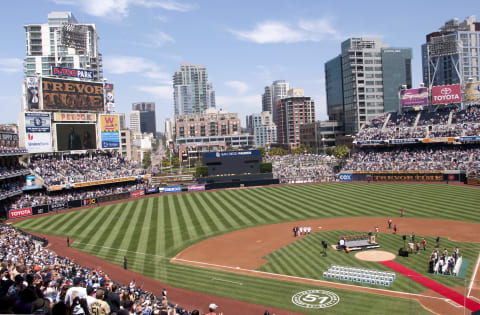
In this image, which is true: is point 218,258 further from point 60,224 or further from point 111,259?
point 60,224

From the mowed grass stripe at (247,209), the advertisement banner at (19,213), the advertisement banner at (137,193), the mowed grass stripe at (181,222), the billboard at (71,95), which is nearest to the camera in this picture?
the mowed grass stripe at (181,222)

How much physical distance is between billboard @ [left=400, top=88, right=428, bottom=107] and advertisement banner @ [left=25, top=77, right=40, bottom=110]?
71.5 m

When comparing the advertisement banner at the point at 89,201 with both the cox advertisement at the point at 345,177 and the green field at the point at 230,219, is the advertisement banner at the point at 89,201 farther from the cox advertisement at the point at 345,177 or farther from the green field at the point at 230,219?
the cox advertisement at the point at 345,177

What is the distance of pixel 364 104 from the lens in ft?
422

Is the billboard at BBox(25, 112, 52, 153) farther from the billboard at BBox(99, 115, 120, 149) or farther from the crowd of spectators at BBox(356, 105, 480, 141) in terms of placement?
the crowd of spectators at BBox(356, 105, 480, 141)

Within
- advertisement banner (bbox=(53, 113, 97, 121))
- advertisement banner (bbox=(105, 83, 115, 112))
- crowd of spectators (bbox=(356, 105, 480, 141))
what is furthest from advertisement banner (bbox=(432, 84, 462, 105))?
advertisement banner (bbox=(53, 113, 97, 121))

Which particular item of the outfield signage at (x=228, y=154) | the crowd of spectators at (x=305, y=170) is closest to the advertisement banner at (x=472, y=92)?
the crowd of spectators at (x=305, y=170)

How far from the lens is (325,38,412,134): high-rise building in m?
129

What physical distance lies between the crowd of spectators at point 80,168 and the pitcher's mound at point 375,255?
162ft

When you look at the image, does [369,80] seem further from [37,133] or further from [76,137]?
[37,133]

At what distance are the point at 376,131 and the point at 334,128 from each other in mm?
55586

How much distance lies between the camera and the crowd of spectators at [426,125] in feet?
228

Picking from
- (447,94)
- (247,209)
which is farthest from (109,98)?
(447,94)

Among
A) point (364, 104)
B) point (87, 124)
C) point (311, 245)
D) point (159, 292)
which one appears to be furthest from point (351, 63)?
point (159, 292)
